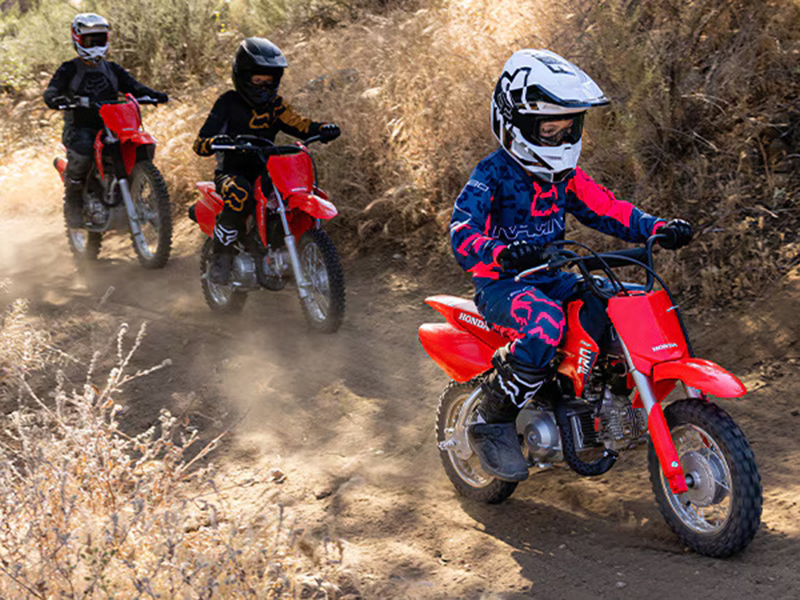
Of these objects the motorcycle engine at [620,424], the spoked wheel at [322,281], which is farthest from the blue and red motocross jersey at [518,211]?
the spoked wheel at [322,281]

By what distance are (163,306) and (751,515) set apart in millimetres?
5880

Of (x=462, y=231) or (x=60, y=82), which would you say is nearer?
(x=462, y=231)

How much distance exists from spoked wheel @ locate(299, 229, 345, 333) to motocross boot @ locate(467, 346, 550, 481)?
2.79 m

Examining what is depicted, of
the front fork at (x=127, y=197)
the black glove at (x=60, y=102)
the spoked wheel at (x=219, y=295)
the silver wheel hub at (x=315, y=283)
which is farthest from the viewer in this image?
the front fork at (x=127, y=197)

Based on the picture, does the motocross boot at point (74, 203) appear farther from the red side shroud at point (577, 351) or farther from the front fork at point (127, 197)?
the red side shroud at point (577, 351)

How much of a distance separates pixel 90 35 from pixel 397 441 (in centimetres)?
582

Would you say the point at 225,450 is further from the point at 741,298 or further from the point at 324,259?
the point at 741,298

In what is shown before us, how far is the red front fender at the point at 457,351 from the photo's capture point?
4.63m

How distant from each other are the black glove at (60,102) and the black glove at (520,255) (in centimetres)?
657

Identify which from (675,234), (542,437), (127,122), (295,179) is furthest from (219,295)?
(675,234)

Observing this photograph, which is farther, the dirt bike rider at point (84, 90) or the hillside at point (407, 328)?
the dirt bike rider at point (84, 90)

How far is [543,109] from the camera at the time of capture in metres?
4.15

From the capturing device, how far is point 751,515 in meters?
3.62

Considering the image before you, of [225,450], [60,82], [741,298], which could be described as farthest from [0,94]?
[741,298]
